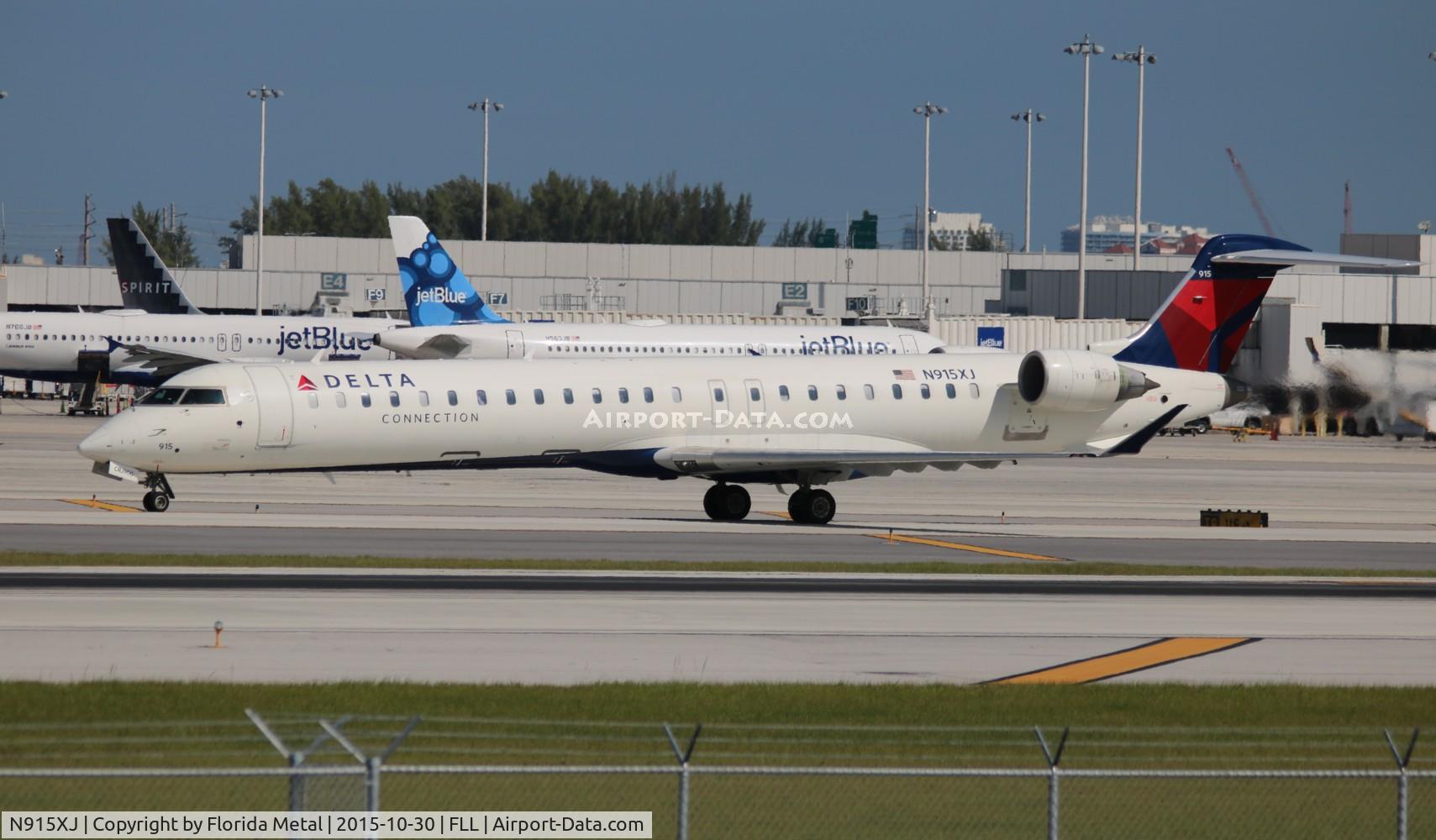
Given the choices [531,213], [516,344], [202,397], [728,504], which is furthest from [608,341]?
[531,213]

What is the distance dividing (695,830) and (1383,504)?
37497mm

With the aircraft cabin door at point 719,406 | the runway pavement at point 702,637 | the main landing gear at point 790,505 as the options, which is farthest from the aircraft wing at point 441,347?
the runway pavement at point 702,637

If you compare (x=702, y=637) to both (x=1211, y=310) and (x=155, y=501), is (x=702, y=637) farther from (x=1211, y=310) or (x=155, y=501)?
(x=1211, y=310)

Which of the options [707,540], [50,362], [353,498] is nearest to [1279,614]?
[707,540]

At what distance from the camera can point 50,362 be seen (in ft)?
231

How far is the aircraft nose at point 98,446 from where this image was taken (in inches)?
1249

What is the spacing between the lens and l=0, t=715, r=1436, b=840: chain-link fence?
1170 cm

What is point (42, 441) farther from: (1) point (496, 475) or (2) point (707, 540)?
(2) point (707, 540)

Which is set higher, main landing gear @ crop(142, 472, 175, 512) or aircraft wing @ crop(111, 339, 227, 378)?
aircraft wing @ crop(111, 339, 227, 378)

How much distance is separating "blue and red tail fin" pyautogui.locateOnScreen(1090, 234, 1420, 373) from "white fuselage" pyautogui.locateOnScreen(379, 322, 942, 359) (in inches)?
679

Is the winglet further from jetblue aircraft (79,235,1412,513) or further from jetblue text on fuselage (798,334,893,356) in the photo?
jetblue text on fuselage (798,334,893,356)

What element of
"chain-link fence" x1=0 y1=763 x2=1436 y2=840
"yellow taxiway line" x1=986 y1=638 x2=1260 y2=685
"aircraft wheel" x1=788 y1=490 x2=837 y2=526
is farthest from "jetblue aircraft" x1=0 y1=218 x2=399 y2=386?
"chain-link fence" x1=0 y1=763 x2=1436 y2=840

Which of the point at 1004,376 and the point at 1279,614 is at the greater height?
the point at 1004,376

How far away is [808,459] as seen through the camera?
34562 millimetres
